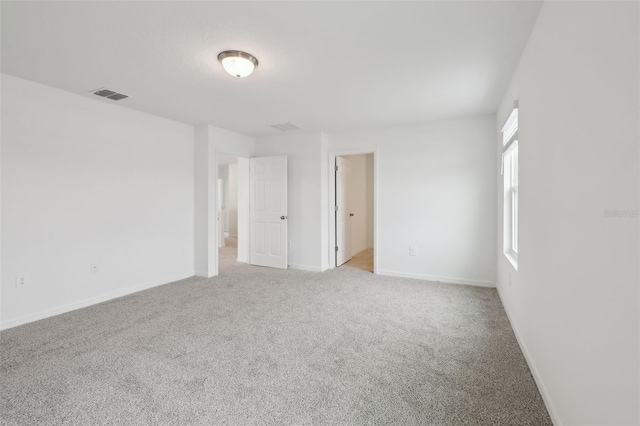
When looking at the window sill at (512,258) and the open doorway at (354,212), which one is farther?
the open doorway at (354,212)

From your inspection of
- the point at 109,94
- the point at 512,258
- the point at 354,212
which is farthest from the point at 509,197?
the point at 109,94

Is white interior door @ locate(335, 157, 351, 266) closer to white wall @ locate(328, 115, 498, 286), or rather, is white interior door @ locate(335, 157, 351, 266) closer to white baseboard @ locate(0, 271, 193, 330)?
white wall @ locate(328, 115, 498, 286)

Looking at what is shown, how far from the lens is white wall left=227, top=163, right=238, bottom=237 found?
845 cm

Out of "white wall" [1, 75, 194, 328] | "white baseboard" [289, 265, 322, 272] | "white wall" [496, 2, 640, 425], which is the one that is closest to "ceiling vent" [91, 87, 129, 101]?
"white wall" [1, 75, 194, 328]

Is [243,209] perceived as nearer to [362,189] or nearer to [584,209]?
[362,189]

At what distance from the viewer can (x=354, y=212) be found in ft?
22.5

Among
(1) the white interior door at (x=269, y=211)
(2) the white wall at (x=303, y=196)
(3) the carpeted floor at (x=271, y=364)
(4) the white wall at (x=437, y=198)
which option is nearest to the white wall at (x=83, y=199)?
(3) the carpeted floor at (x=271, y=364)

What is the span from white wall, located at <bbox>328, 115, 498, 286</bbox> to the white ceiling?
66cm

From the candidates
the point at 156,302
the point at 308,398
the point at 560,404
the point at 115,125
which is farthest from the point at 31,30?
the point at 560,404

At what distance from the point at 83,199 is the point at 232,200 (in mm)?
5614

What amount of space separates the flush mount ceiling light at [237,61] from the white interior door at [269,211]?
8.63 feet

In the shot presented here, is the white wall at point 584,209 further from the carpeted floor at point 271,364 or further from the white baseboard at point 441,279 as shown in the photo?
the white baseboard at point 441,279

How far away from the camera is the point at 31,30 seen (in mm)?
2033

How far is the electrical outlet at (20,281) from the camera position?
9.23 ft
